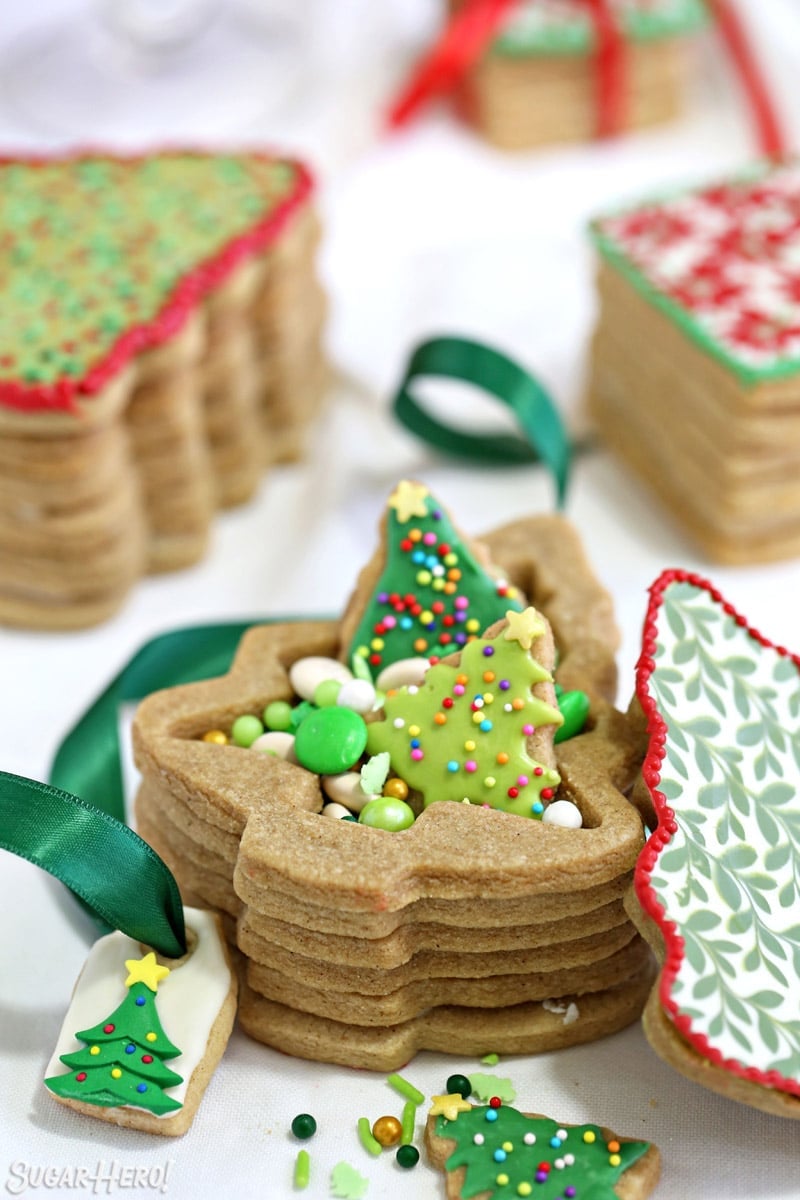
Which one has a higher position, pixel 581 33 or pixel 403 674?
pixel 581 33

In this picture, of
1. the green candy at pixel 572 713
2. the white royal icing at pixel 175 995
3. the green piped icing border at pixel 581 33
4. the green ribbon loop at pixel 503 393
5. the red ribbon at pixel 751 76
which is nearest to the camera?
the white royal icing at pixel 175 995

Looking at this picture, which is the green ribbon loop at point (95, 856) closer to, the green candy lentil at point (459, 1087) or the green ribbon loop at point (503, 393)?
the green candy lentil at point (459, 1087)

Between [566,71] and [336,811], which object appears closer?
[336,811]

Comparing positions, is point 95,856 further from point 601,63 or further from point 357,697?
point 601,63

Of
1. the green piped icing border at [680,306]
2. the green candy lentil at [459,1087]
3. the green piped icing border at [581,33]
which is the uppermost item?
the green piped icing border at [581,33]

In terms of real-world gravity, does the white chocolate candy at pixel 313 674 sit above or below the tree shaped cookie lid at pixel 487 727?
below

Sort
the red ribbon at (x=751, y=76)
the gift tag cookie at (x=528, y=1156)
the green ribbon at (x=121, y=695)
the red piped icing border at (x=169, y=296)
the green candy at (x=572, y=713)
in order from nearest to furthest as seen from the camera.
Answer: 1. the gift tag cookie at (x=528, y=1156)
2. the green candy at (x=572, y=713)
3. the green ribbon at (x=121, y=695)
4. the red piped icing border at (x=169, y=296)
5. the red ribbon at (x=751, y=76)

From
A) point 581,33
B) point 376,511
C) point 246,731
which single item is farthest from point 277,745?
point 581,33

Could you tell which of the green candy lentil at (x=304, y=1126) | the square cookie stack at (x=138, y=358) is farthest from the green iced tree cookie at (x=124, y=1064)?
the square cookie stack at (x=138, y=358)
